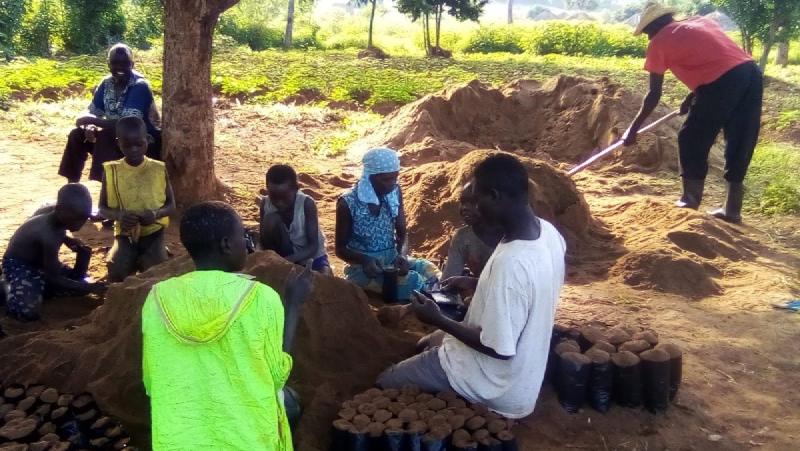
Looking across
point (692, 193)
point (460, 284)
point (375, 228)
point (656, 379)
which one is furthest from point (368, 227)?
point (692, 193)

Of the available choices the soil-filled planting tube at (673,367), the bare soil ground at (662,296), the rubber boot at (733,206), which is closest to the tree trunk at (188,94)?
the bare soil ground at (662,296)

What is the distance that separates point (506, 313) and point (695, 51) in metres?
4.68

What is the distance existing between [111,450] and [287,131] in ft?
28.9

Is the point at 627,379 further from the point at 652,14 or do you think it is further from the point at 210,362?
the point at 652,14

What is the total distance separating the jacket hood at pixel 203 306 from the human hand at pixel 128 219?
287 cm

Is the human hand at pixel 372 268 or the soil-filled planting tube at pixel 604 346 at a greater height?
the human hand at pixel 372 268

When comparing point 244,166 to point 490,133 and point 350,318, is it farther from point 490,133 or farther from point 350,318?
point 350,318

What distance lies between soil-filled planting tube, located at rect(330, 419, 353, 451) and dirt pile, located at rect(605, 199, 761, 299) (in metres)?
3.26

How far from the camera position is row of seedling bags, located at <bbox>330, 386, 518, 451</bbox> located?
2854 mm

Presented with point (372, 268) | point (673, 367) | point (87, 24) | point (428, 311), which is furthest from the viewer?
point (87, 24)

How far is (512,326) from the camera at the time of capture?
279cm

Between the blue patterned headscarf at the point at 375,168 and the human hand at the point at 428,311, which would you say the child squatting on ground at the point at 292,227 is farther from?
the human hand at the point at 428,311

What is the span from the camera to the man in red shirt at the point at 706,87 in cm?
636

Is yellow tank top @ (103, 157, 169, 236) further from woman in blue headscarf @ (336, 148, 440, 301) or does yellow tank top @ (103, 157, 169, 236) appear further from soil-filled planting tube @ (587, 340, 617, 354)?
soil-filled planting tube @ (587, 340, 617, 354)
